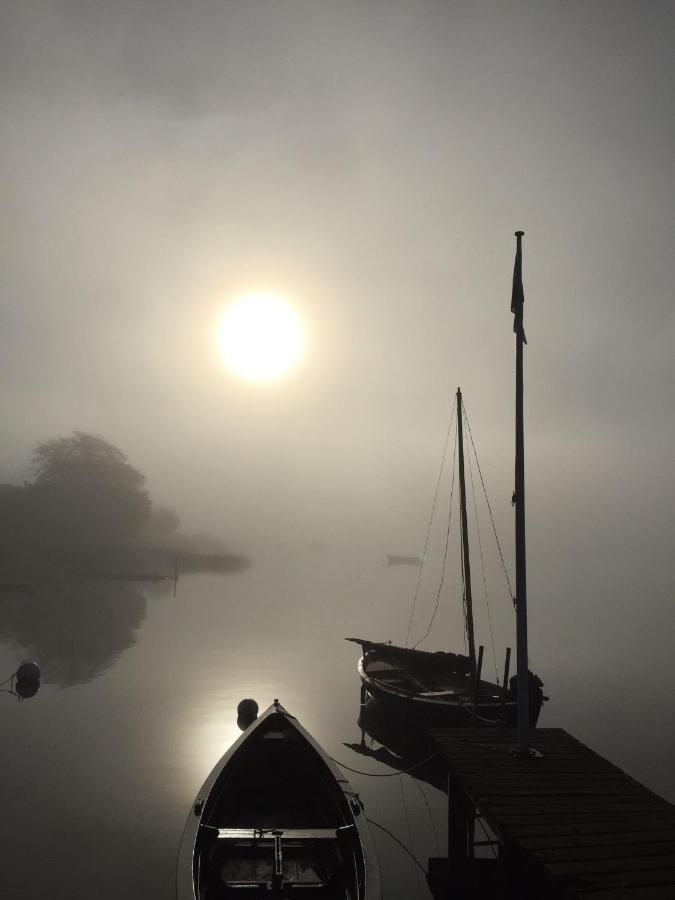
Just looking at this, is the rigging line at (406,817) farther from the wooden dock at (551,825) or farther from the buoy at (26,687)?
the buoy at (26,687)

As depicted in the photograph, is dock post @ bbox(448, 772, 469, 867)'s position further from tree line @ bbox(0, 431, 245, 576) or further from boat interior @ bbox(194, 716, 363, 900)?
tree line @ bbox(0, 431, 245, 576)

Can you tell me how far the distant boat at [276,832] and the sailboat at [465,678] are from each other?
4674mm

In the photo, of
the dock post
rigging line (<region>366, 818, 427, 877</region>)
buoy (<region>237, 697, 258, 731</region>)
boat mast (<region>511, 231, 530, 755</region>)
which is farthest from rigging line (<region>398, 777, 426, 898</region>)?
buoy (<region>237, 697, 258, 731</region>)

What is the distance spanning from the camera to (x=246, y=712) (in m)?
29.0

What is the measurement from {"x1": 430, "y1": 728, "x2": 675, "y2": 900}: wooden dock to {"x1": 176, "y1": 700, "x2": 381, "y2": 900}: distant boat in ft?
8.14

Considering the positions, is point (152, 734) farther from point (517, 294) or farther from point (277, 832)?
point (517, 294)

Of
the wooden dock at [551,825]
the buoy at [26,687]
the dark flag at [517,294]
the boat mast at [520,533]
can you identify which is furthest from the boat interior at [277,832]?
the buoy at [26,687]

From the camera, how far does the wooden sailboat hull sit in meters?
21.5

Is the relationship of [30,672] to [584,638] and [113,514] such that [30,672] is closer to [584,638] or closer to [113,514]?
[584,638]

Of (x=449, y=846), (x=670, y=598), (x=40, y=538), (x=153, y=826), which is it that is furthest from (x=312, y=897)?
(x=670, y=598)

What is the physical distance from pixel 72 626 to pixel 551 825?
57.2 m

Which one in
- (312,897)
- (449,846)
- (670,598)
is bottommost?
(670,598)

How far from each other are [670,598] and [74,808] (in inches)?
4882

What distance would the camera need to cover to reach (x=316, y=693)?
118ft
